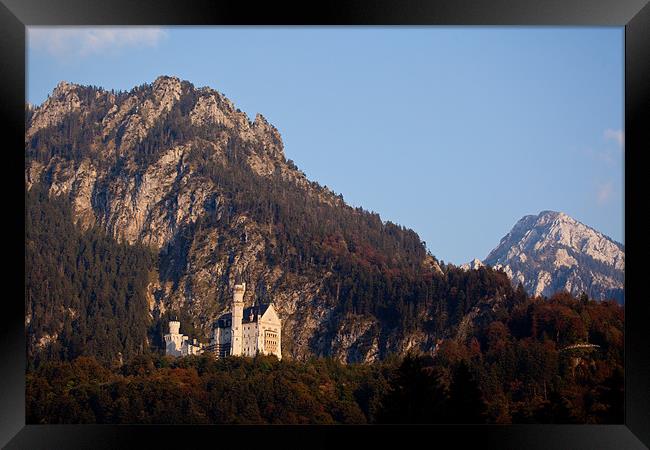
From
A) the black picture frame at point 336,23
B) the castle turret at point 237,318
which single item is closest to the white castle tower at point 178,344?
the castle turret at point 237,318

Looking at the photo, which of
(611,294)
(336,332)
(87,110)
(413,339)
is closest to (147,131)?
(87,110)

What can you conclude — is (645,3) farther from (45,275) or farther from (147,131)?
(147,131)

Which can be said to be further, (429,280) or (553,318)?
(429,280)

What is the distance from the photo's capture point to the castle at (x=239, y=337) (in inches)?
2913

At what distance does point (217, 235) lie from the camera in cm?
9256

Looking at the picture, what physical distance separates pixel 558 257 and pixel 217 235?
27.4 m

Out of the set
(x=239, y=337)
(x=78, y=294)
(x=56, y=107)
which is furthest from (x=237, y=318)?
(x=56, y=107)

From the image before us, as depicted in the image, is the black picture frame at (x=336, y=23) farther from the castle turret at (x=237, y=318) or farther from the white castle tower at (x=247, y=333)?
the castle turret at (x=237, y=318)

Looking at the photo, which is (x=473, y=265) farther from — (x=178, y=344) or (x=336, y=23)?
(x=336, y=23)

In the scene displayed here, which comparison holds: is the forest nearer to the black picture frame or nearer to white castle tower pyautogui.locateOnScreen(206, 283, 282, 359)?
white castle tower pyautogui.locateOnScreen(206, 283, 282, 359)

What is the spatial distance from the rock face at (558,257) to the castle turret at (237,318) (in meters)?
18.8

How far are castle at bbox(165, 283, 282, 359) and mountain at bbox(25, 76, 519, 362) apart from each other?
1494mm

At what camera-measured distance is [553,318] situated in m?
67.4

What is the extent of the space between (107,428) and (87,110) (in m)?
92.4
